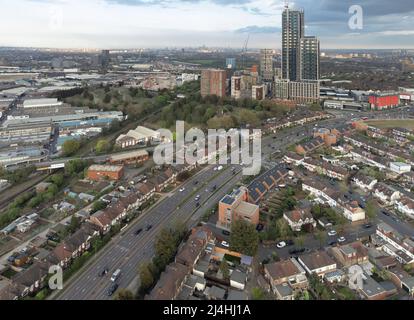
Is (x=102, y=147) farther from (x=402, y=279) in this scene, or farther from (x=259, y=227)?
(x=402, y=279)

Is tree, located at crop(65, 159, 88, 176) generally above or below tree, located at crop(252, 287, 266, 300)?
above

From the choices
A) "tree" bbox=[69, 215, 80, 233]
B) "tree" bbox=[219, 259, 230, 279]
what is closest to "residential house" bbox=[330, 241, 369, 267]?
"tree" bbox=[219, 259, 230, 279]

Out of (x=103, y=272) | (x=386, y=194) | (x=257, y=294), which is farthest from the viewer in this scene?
(x=386, y=194)

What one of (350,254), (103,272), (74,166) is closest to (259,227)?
(350,254)

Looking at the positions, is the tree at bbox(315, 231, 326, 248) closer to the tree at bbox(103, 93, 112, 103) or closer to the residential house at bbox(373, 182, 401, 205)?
the residential house at bbox(373, 182, 401, 205)

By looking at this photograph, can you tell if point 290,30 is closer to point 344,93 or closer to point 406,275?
point 344,93

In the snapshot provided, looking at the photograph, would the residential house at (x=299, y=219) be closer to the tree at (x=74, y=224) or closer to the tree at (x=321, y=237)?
the tree at (x=321, y=237)

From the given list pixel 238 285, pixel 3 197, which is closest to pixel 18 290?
pixel 238 285

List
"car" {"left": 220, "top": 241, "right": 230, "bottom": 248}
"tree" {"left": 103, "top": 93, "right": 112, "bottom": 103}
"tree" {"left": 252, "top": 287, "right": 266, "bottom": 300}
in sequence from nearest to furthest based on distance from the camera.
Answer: "tree" {"left": 252, "top": 287, "right": 266, "bottom": 300} < "car" {"left": 220, "top": 241, "right": 230, "bottom": 248} < "tree" {"left": 103, "top": 93, "right": 112, "bottom": 103}

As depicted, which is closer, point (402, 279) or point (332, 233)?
point (402, 279)
